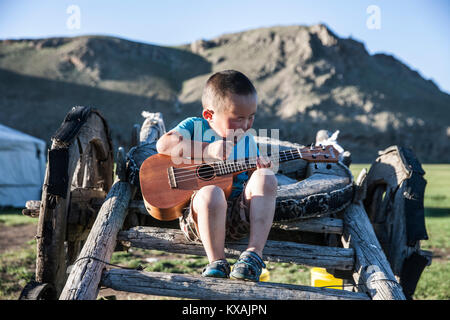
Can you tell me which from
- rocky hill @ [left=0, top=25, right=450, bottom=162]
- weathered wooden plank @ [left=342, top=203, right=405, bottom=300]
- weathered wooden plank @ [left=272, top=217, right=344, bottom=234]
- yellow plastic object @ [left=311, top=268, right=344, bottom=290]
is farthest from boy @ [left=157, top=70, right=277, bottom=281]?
rocky hill @ [left=0, top=25, right=450, bottom=162]

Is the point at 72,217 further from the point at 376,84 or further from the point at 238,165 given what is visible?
the point at 376,84

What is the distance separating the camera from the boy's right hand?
2.66m

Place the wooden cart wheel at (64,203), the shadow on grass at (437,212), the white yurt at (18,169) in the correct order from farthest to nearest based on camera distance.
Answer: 1. the white yurt at (18,169)
2. the shadow on grass at (437,212)
3. the wooden cart wheel at (64,203)

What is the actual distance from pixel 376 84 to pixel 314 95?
53.5ft

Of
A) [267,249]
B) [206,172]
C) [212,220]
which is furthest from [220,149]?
[267,249]

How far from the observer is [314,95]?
6359cm

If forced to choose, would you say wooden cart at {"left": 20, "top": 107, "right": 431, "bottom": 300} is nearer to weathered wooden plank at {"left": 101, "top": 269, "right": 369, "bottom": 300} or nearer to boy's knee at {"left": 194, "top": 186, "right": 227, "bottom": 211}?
weathered wooden plank at {"left": 101, "top": 269, "right": 369, "bottom": 300}

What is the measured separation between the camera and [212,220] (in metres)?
2.35

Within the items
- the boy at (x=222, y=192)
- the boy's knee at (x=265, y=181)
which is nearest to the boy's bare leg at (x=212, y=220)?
the boy at (x=222, y=192)

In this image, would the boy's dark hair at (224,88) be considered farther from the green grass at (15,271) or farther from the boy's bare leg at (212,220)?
the green grass at (15,271)

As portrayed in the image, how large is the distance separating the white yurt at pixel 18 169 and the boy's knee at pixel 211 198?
36.0 feet

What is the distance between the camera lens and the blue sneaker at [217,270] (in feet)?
7.48

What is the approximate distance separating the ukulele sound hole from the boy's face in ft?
0.86

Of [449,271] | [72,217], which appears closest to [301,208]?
[72,217]
